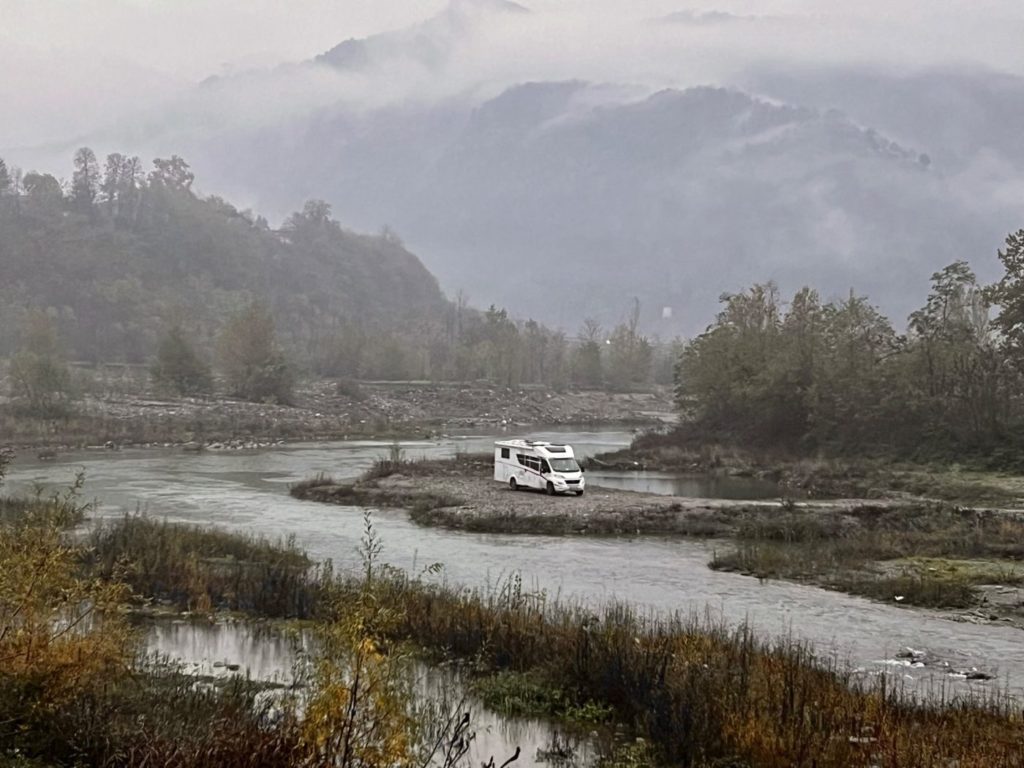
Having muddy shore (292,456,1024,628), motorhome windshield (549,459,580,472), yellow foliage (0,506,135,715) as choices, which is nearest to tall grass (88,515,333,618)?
yellow foliage (0,506,135,715)

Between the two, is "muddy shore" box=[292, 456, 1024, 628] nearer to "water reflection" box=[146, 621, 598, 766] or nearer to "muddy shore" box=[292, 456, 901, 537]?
"muddy shore" box=[292, 456, 901, 537]

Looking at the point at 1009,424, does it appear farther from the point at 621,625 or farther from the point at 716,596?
the point at 621,625

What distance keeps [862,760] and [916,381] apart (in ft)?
210

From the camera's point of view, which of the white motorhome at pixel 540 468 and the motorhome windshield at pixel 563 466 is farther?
the motorhome windshield at pixel 563 466

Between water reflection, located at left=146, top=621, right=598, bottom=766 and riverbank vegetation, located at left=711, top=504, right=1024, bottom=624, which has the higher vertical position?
riverbank vegetation, located at left=711, top=504, right=1024, bottom=624

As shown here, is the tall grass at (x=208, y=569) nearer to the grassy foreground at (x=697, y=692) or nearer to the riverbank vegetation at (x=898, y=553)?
the grassy foreground at (x=697, y=692)

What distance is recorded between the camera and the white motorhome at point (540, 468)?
4688 cm

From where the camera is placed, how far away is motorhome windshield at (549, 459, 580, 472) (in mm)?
47312

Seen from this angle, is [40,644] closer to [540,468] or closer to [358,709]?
[358,709]

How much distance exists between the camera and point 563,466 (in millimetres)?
47562

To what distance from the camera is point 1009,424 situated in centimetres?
6128

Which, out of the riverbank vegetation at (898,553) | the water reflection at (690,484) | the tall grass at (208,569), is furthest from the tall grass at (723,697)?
the water reflection at (690,484)

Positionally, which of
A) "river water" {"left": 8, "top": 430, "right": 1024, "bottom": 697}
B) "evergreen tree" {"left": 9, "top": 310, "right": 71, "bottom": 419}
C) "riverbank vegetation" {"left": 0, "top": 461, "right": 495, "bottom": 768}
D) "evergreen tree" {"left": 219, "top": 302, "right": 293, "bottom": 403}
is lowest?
"river water" {"left": 8, "top": 430, "right": 1024, "bottom": 697}

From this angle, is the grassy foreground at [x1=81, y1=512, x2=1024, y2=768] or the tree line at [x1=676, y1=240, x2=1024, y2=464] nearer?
the grassy foreground at [x1=81, y1=512, x2=1024, y2=768]
